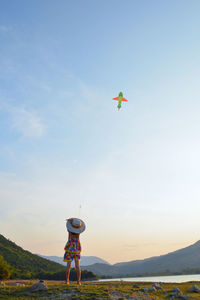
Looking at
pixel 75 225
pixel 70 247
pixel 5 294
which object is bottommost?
pixel 5 294

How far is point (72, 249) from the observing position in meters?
19.5

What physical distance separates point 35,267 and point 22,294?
68101 millimetres

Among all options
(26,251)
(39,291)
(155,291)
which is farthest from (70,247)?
(26,251)

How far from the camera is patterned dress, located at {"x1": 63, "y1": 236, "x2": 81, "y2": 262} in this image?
19297mm

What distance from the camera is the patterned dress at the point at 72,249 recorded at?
19297mm

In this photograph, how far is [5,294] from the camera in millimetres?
14336

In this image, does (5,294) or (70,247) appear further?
(70,247)

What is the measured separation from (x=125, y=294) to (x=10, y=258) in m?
68.2

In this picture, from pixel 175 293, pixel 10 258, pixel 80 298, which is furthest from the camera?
pixel 10 258

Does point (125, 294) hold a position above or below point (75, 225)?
below

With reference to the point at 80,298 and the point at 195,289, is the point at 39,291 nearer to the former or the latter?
the point at 80,298

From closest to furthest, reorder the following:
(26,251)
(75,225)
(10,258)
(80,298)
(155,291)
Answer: (80,298) → (155,291) → (75,225) → (10,258) → (26,251)

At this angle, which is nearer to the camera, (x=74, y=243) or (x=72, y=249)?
(x=72, y=249)

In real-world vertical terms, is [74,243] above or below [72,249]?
above
